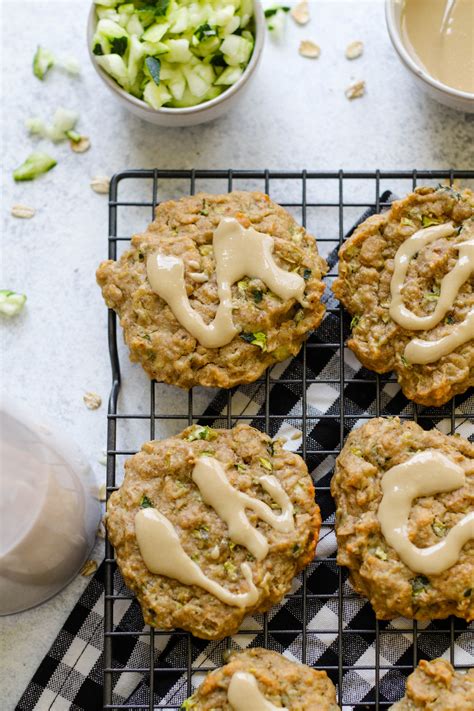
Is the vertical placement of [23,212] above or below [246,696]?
above

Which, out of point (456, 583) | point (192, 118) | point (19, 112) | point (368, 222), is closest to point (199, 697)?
point (456, 583)

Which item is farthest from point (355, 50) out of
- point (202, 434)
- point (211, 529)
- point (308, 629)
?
point (308, 629)

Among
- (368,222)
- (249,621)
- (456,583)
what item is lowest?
(249,621)

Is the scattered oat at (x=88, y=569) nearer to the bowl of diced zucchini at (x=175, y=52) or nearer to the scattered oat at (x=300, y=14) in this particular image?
the bowl of diced zucchini at (x=175, y=52)

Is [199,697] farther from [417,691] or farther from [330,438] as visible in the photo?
[330,438]

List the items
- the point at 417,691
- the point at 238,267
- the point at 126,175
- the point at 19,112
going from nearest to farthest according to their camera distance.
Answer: the point at 417,691, the point at 238,267, the point at 126,175, the point at 19,112

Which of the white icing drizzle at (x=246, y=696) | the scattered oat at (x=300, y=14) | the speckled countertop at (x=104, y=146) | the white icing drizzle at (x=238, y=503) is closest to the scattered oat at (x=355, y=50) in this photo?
the speckled countertop at (x=104, y=146)

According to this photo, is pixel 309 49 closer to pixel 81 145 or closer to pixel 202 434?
pixel 81 145
